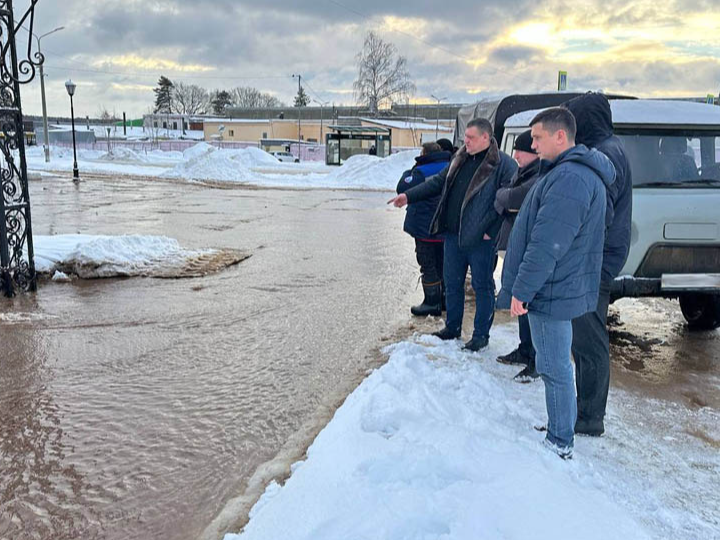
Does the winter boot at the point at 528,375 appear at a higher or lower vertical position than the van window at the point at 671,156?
lower

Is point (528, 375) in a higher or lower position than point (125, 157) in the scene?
lower

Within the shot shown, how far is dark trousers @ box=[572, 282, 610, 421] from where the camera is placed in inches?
138

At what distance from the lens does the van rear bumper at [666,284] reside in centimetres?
508

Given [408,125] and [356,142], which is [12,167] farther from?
[408,125]

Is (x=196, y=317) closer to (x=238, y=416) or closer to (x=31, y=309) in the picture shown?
(x=31, y=309)

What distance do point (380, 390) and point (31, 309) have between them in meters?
4.58

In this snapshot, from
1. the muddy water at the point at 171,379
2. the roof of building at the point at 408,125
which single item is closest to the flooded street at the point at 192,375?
the muddy water at the point at 171,379

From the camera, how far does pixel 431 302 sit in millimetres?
6457

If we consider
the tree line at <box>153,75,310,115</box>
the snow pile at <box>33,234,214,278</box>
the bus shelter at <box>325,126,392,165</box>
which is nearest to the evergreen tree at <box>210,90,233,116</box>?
the tree line at <box>153,75,310,115</box>

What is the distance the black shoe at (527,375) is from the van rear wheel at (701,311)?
2.64 metres

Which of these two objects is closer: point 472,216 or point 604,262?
point 604,262

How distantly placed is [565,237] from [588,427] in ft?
4.41

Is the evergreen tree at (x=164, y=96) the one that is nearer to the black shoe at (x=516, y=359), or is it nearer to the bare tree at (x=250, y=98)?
the bare tree at (x=250, y=98)

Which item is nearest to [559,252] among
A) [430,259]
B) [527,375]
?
[527,375]
